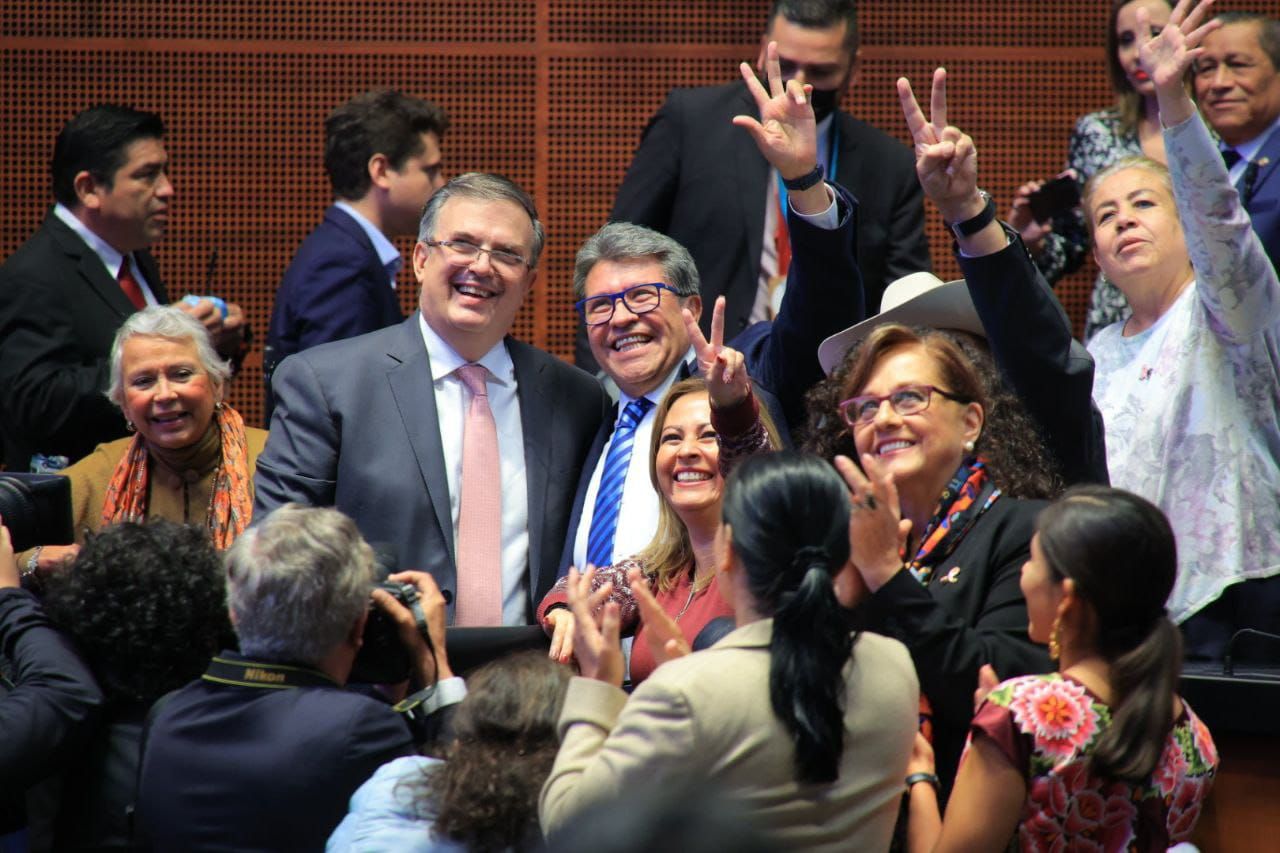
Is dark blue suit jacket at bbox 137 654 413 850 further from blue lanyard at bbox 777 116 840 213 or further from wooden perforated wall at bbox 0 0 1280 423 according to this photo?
wooden perforated wall at bbox 0 0 1280 423

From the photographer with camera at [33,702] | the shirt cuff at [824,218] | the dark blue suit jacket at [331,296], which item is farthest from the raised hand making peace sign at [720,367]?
the dark blue suit jacket at [331,296]

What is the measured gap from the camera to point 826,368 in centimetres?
346

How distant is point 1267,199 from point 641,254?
163 cm

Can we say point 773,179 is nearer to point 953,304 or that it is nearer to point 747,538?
point 953,304

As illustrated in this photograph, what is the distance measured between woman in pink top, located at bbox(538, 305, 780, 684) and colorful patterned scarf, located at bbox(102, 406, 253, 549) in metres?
0.97

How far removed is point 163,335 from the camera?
4012mm

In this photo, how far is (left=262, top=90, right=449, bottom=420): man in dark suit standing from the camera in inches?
186

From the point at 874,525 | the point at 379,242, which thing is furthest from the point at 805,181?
the point at 379,242

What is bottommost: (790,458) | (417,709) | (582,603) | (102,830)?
(102,830)

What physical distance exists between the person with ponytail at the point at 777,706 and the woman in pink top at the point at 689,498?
0.71 meters

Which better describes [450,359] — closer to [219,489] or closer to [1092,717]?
[219,489]

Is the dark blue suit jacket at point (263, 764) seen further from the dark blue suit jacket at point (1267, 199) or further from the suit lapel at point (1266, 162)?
the suit lapel at point (1266, 162)

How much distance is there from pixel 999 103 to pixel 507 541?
119 inches

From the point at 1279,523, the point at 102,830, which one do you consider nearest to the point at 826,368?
the point at 1279,523
